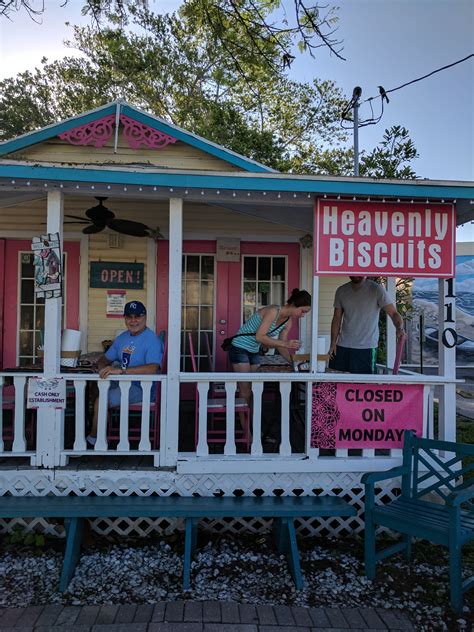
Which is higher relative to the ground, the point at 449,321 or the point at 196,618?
the point at 449,321

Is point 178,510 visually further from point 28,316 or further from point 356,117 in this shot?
point 356,117

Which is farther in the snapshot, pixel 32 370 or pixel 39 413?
pixel 32 370

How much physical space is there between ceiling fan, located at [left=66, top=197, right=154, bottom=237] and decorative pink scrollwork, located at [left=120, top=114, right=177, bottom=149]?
33.3 inches

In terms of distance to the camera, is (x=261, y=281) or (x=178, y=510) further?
(x=261, y=281)

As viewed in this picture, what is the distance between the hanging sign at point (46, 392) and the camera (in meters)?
3.44

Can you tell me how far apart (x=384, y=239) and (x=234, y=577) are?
8.86 ft

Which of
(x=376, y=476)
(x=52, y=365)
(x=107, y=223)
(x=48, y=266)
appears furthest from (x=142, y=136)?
(x=376, y=476)

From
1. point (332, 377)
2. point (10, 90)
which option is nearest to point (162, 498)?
point (332, 377)

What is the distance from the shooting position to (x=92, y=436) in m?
3.74

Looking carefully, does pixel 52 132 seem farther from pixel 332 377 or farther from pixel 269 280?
pixel 332 377

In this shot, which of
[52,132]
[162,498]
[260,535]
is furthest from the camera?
[52,132]

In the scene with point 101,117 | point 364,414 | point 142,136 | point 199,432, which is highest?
point 101,117

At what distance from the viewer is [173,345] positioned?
11.6 feet

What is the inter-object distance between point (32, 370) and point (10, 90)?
1855 cm
